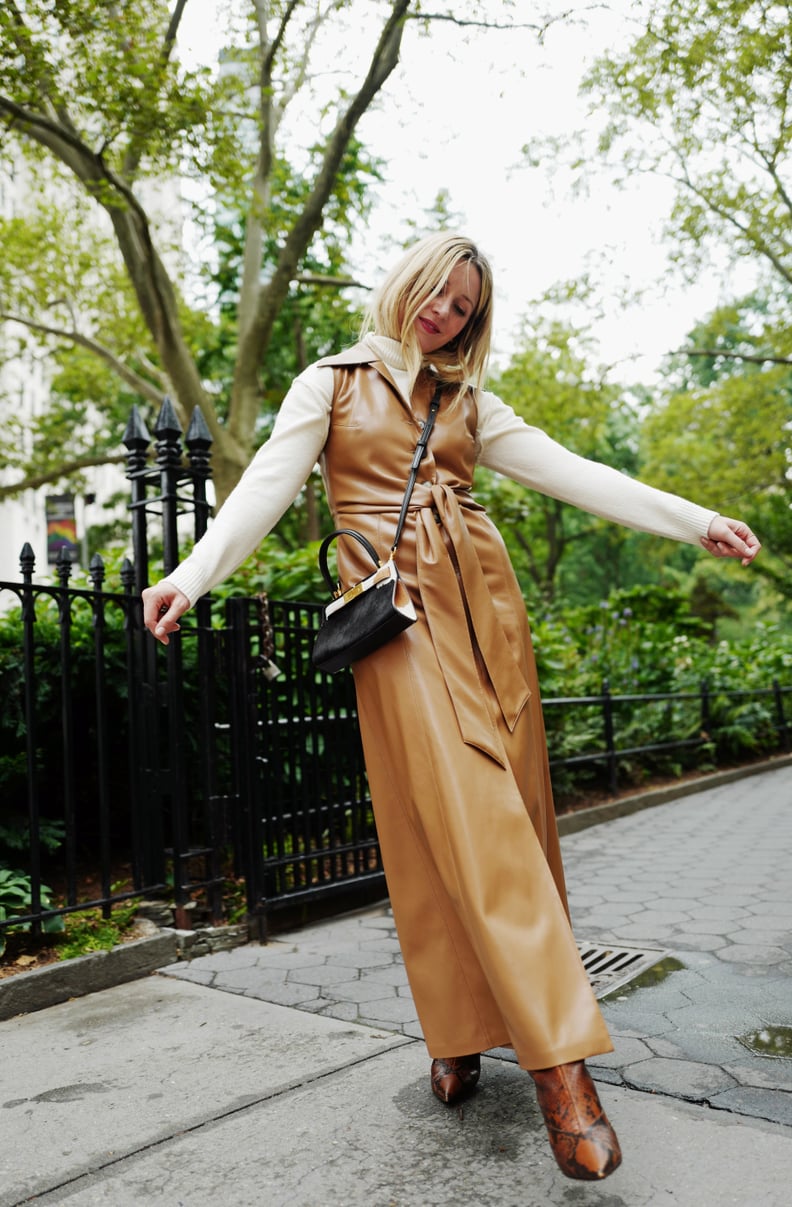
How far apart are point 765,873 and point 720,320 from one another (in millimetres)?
15115

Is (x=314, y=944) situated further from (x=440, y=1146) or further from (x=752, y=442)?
(x=752, y=442)

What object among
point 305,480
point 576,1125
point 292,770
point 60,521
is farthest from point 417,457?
point 60,521

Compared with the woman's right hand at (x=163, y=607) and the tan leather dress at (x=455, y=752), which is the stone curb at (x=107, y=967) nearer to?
the tan leather dress at (x=455, y=752)

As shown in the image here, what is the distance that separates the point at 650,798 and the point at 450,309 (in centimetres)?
694

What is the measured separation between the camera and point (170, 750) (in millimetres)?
4074

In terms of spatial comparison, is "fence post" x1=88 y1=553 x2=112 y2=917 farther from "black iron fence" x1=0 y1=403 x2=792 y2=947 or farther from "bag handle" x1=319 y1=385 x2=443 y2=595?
"bag handle" x1=319 y1=385 x2=443 y2=595

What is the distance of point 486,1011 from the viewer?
85.4 inches

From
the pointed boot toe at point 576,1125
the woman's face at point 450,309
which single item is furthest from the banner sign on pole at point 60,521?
the pointed boot toe at point 576,1125

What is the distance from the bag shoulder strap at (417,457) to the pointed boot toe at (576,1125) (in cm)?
113

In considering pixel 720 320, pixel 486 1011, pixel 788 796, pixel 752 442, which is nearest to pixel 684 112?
pixel 720 320

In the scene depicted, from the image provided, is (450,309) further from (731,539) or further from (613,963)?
(613,963)

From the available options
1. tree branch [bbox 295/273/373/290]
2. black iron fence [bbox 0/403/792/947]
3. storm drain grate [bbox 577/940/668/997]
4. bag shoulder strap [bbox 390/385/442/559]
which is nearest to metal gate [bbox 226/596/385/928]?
black iron fence [bbox 0/403/792/947]

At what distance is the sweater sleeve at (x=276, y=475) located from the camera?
2254 millimetres

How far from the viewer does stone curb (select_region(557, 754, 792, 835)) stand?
733 centimetres
